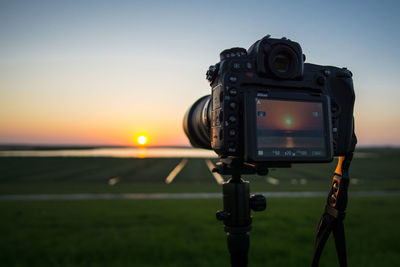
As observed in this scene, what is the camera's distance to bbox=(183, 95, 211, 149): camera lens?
7.27ft

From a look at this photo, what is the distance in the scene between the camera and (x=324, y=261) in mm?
4430

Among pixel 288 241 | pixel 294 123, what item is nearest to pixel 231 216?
pixel 294 123

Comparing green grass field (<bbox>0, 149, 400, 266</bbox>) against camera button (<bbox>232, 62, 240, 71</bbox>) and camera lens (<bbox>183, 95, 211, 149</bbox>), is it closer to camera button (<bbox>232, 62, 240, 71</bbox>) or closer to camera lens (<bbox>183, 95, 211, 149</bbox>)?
camera lens (<bbox>183, 95, 211, 149</bbox>)

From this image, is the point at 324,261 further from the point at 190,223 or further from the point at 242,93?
the point at 242,93

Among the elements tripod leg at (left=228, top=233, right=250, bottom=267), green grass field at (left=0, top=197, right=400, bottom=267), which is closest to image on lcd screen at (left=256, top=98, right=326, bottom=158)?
tripod leg at (left=228, top=233, right=250, bottom=267)

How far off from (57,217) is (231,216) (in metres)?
6.93

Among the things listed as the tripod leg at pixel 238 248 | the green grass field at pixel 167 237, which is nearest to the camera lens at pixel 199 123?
the tripod leg at pixel 238 248

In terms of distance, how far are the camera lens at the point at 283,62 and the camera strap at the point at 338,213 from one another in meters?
0.78

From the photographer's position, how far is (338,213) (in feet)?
6.37

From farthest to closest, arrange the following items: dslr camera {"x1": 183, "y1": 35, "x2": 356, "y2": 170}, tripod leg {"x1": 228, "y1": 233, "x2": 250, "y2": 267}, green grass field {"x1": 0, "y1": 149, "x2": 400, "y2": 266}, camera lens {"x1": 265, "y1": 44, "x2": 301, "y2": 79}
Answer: green grass field {"x1": 0, "y1": 149, "x2": 400, "y2": 266}
tripod leg {"x1": 228, "y1": 233, "x2": 250, "y2": 267}
camera lens {"x1": 265, "y1": 44, "x2": 301, "y2": 79}
dslr camera {"x1": 183, "y1": 35, "x2": 356, "y2": 170}

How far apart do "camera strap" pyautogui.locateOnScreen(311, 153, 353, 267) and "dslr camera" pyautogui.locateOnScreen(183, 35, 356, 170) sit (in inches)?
5.4

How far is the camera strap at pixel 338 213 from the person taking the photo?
6.33 ft

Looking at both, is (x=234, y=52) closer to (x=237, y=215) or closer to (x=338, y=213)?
(x=237, y=215)

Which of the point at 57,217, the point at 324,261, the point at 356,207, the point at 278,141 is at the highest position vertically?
the point at 278,141
